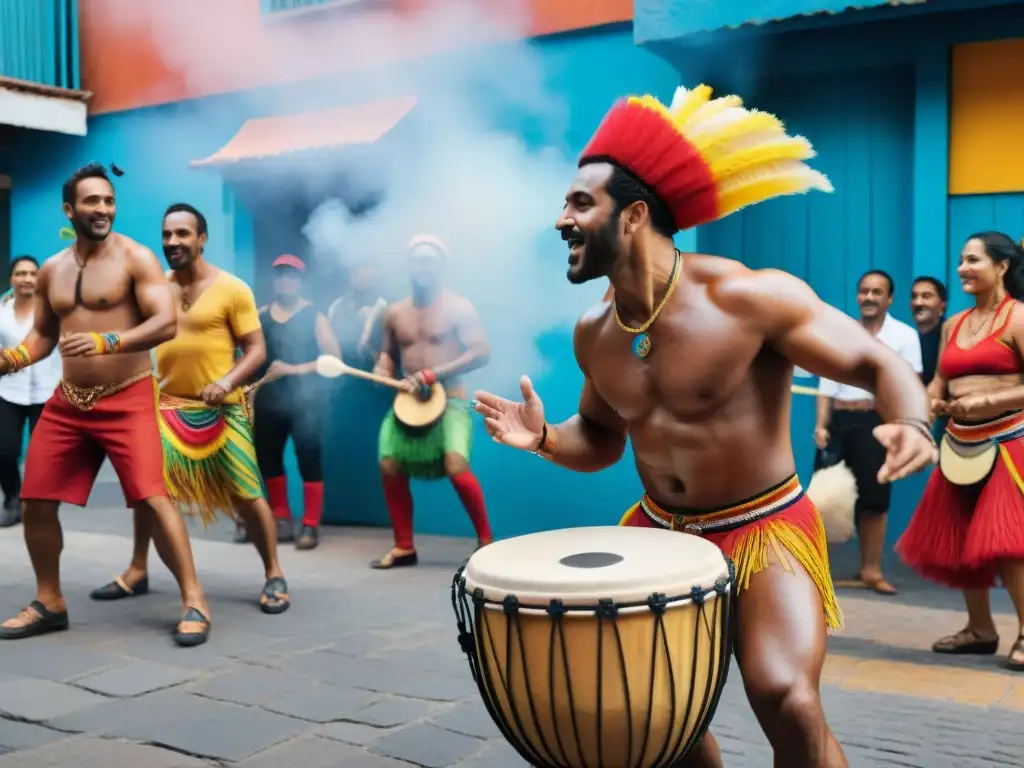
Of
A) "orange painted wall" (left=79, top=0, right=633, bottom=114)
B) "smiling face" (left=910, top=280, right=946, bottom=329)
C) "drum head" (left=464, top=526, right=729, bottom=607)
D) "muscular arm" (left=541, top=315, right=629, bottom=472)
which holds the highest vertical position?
"orange painted wall" (left=79, top=0, right=633, bottom=114)

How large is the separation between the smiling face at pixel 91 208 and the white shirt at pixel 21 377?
341 centimetres

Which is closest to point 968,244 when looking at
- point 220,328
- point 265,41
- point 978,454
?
point 978,454

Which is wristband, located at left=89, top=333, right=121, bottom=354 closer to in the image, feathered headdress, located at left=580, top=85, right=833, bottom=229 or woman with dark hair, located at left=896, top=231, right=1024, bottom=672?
feathered headdress, located at left=580, top=85, right=833, bottom=229

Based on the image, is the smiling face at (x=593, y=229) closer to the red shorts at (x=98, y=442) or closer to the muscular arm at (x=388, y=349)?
the red shorts at (x=98, y=442)

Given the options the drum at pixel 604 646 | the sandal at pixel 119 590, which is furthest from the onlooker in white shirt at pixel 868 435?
the drum at pixel 604 646

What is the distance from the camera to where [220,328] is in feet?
17.8

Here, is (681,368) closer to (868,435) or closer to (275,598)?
(275,598)

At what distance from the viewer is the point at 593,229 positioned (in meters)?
2.51

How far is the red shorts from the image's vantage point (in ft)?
15.0

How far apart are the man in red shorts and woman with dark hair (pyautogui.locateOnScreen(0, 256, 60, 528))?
3138 mm

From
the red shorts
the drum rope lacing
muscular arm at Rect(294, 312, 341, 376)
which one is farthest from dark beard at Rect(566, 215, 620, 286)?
muscular arm at Rect(294, 312, 341, 376)

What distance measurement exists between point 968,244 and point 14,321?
6.24 meters

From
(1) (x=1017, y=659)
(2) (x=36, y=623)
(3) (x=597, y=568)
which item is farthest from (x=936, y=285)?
(2) (x=36, y=623)

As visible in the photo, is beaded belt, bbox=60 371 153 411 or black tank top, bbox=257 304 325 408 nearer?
beaded belt, bbox=60 371 153 411
